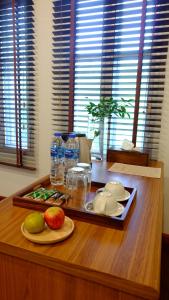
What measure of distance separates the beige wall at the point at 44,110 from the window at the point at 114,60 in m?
0.07

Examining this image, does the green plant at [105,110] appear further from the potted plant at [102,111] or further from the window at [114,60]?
the window at [114,60]

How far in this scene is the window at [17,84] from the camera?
7.39 feet

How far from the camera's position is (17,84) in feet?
7.74

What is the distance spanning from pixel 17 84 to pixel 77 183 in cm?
171

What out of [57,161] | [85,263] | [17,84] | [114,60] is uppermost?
[114,60]

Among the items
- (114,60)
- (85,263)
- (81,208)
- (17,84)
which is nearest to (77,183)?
(81,208)

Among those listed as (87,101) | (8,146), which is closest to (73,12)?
(87,101)

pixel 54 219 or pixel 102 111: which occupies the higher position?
pixel 102 111

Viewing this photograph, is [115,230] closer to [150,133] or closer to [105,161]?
[105,161]

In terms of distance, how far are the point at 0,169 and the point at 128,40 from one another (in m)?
2.04

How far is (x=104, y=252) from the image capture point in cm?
67

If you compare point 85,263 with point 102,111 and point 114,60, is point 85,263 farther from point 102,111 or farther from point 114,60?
point 114,60

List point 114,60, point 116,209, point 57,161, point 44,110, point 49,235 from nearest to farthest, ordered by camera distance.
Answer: point 49,235, point 116,209, point 57,161, point 114,60, point 44,110

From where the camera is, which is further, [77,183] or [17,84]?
[17,84]
